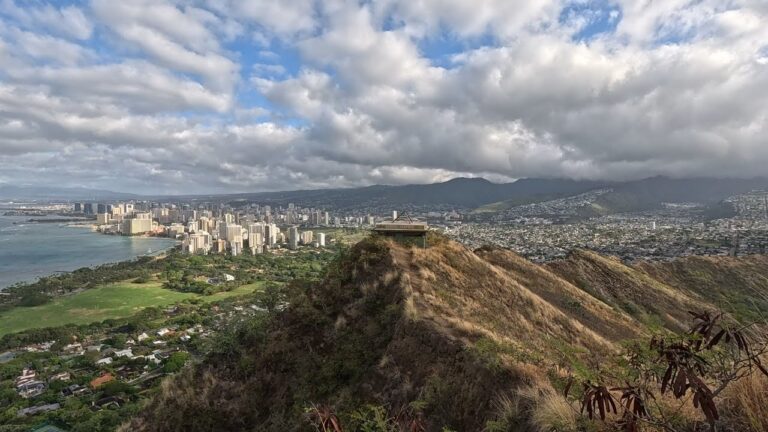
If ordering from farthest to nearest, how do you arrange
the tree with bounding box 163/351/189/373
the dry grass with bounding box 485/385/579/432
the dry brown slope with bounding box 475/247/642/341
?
the tree with bounding box 163/351/189/373 < the dry brown slope with bounding box 475/247/642/341 < the dry grass with bounding box 485/385/579/432

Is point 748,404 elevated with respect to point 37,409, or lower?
elevated

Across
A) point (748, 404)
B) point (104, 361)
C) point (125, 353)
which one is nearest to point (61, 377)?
point (104, 361)

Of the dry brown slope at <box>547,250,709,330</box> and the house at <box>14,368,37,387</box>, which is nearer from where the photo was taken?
the dry brown slope at <box>547,250,709,330</box>

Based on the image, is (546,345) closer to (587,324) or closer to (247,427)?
(587,324)

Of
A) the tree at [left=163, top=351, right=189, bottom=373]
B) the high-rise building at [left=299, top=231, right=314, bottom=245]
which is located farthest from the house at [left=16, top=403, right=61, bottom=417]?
the high-rise building at [left=299, top=231, right=314, bottom=245]

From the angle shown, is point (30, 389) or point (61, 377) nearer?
point (30, 389)

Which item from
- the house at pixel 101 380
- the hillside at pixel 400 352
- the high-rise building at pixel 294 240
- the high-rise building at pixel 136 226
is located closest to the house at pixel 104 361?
the house at pixel 101 380

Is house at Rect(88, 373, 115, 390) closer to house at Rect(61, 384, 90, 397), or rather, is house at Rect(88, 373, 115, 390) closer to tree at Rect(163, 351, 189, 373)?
house at Rect(61, 384, 90, 397)

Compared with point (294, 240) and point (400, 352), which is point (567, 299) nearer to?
point (400, 352)
